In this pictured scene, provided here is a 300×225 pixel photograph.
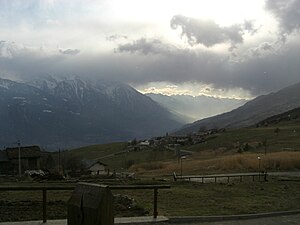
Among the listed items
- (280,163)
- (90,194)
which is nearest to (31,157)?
(280,163)

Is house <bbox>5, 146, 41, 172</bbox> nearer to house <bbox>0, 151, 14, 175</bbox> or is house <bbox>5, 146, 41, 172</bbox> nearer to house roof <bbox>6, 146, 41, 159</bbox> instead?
house roof <bbox>6, 146, 41, 159</bbox>

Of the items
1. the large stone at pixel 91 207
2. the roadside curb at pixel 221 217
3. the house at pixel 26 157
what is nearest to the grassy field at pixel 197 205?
the roadside curb at pixel 221 217

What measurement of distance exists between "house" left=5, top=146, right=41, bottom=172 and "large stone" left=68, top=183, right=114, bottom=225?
87642 millimetres

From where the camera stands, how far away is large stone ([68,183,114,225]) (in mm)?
4359

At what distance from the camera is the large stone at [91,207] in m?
4.36

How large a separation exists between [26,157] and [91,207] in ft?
291

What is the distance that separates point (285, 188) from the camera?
27.3m

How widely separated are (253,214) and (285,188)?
40.0 feet

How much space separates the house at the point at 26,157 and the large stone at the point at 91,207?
87.6 m

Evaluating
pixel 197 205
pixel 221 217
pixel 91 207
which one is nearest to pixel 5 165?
pixel 197 205

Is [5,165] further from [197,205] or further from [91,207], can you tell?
[91,207]

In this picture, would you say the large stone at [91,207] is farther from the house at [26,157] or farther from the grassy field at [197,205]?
the house at [26,157]

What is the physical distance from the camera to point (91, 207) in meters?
4.45

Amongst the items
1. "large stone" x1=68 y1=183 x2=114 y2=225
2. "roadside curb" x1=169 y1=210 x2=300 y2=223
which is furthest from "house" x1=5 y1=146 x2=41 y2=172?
"large stone" x1=68 y1=183 x2=114 y2=225
